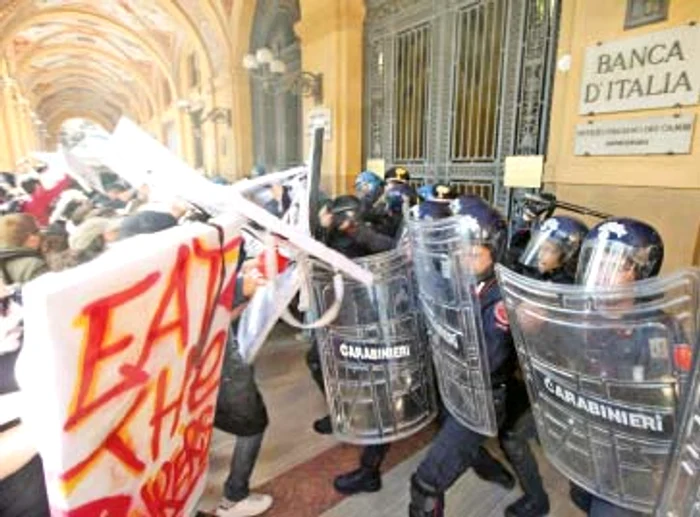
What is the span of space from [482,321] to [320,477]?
4.05 ft

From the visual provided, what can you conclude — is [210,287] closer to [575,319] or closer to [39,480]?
[39,480]

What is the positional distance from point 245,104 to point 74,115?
30.5 meters

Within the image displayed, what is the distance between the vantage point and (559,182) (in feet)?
11.0

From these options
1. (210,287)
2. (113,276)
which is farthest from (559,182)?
(113,276)

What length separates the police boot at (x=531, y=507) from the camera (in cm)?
177

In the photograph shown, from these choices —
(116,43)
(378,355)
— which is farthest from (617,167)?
(116,43)

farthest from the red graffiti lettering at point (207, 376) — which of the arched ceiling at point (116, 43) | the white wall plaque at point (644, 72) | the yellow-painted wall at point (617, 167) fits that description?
the arched ceiling at point (116, 43)

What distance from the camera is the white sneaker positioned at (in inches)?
71.0

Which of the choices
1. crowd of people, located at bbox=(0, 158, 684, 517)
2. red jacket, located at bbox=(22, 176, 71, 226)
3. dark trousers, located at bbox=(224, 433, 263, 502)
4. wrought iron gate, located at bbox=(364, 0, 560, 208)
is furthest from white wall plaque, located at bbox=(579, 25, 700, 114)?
red jacket, located at bbox=(22, 176, 71, 226)

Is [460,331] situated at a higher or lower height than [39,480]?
higher

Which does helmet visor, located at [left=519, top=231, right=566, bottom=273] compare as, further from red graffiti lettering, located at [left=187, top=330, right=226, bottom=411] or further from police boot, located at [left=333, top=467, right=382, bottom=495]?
red graffiti lettering, located at [left=187, top=330, right=226, bottom=411]

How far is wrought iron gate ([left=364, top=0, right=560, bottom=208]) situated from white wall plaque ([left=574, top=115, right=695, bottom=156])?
0.50 metres

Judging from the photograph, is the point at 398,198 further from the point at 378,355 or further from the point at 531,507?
the point at 531,507

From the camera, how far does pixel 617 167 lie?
294cm
